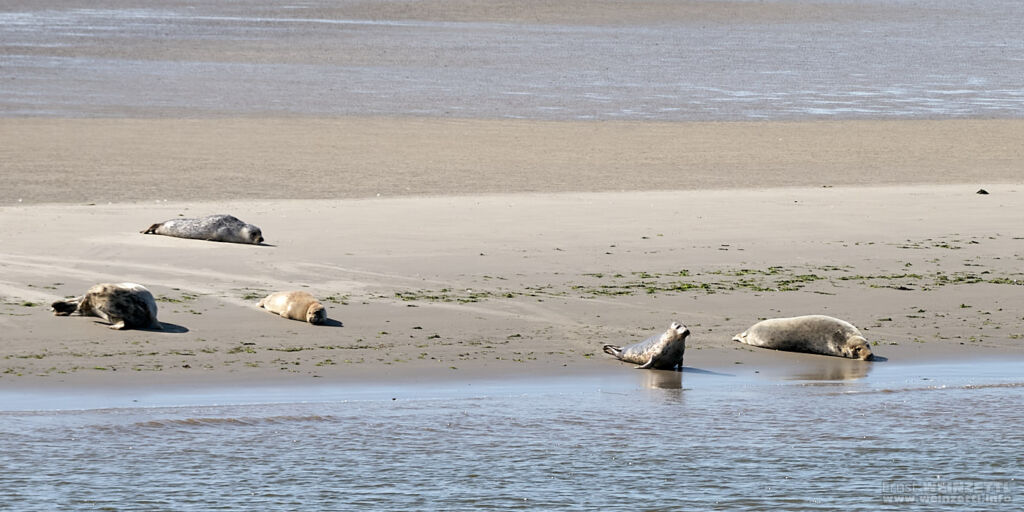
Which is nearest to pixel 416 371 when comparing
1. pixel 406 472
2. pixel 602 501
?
pixel 406 472

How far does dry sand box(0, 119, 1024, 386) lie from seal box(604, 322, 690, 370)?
167 mm

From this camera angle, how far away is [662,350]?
9086 mm

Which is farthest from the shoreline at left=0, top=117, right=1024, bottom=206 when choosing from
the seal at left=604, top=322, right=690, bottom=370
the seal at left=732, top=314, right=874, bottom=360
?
the seal at left=604, top=322, right=690, bottom=370

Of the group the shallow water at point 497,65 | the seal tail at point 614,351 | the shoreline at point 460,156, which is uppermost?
the shallow water at point 497,65

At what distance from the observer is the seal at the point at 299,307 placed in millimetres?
9773

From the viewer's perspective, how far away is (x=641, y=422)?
799cm

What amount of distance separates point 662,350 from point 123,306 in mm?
3226

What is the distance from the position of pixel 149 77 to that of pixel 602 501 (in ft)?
95.8

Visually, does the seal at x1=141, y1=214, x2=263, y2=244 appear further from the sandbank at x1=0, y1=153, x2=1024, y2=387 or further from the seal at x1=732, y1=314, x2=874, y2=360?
the seal at x1=732, y1=314, x2=874, y2=360

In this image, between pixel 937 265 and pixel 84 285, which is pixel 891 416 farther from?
pixel 84 285

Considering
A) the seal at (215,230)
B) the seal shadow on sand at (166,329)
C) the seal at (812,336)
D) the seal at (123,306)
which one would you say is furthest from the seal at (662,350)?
the seal at (215,230)

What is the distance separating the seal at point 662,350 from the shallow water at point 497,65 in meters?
18.7

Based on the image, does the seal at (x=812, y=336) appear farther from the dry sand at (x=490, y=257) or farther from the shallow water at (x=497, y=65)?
the shallow water at (x=497, y=65)

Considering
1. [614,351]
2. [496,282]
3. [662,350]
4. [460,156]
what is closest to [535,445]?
[662,350]
